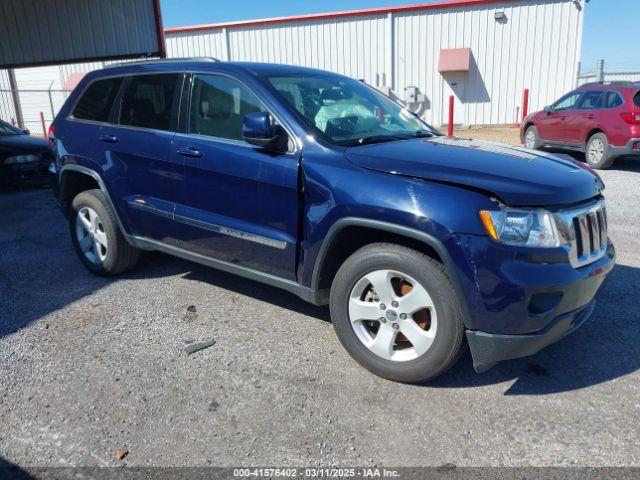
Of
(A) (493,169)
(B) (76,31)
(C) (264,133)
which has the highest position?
(B) (76,31)

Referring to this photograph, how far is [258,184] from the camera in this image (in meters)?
3.33

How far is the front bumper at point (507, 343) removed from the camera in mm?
2633

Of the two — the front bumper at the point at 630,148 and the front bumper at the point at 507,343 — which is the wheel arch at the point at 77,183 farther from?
the front bumper at the point at 630,148

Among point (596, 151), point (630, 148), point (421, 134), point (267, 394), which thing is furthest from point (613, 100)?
point (267, 394)

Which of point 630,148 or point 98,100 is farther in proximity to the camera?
point 630,148

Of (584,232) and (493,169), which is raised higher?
(493,169)

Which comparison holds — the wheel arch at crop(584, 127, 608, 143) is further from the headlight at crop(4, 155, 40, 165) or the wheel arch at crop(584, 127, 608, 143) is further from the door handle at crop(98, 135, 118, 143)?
the headlight at crop(4, 155, 40, 165)

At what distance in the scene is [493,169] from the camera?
2.79m

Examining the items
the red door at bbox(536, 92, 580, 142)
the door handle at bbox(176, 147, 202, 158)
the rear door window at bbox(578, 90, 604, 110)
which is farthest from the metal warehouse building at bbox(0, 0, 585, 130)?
the door handle at bbox(176, 147, 202, 158)

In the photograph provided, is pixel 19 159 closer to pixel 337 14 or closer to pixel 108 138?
pixel 108 138

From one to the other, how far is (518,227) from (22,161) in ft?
28.7

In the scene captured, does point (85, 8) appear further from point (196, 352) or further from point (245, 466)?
point (245, 466)

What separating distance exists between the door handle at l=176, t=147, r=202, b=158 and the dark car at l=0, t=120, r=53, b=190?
20.9 ft

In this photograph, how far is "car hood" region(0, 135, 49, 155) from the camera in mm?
8734
